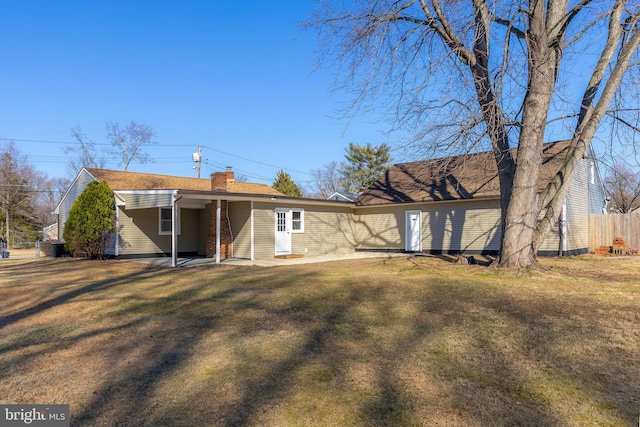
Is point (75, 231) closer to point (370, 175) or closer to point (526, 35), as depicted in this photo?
point (526, 35)

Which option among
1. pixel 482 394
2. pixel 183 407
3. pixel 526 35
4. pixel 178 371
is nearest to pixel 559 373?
pixel 482 394

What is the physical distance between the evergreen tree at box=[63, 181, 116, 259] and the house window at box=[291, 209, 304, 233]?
711 cm

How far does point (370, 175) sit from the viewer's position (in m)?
47.6

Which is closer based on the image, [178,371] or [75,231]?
[178,371]

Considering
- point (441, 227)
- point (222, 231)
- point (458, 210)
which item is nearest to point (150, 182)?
point (222, 231)

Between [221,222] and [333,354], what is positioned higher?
[221,222]

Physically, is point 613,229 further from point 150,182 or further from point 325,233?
point 150,182

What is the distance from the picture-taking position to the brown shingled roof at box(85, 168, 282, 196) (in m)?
19.2

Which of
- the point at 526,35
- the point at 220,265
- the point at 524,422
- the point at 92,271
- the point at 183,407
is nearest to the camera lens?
the point at 524,422

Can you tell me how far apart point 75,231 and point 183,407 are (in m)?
15.6

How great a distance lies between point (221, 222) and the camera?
16938mm

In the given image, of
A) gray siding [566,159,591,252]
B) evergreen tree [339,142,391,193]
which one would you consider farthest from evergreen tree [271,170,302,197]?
gray siding [566,159,591,252]

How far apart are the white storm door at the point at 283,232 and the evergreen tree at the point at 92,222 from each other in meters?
6.47

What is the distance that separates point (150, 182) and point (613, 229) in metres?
21.3
